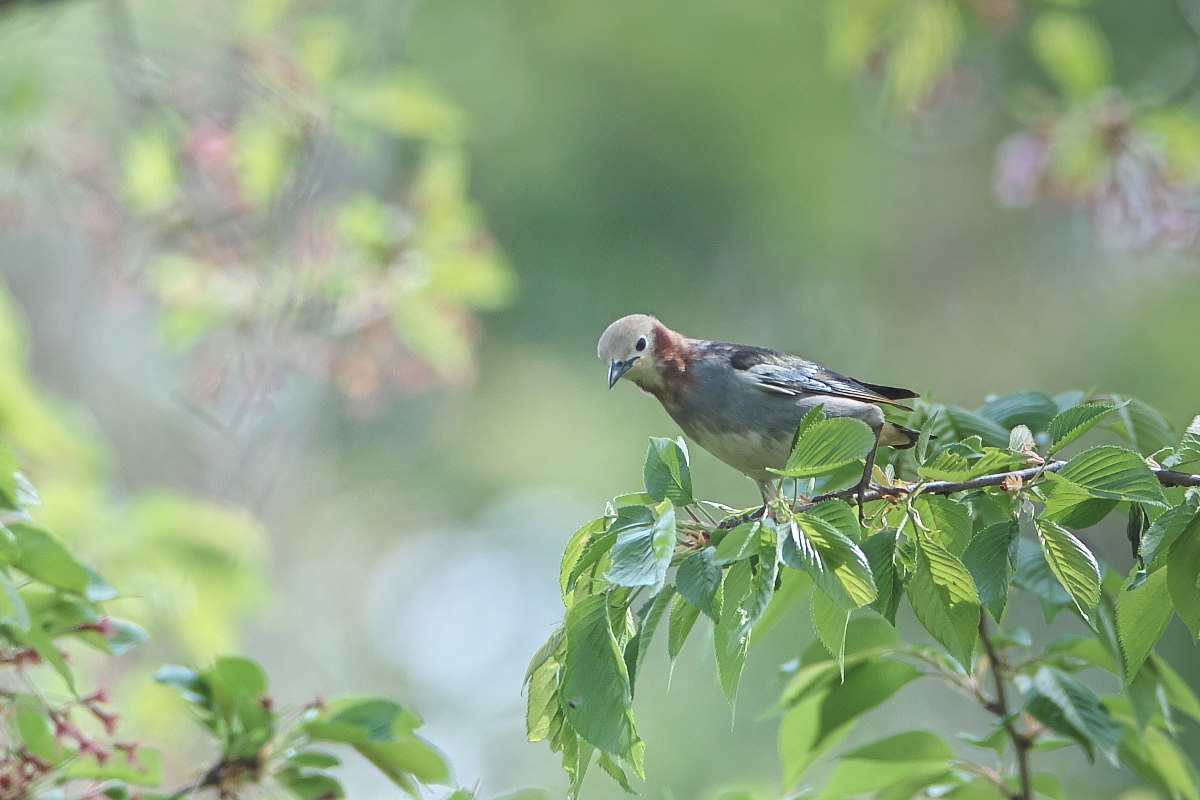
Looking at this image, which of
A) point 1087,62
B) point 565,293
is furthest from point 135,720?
point 565,293

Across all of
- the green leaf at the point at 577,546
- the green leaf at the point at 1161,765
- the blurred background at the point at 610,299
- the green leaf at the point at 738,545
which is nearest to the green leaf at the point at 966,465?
the green leaf at the point at 738,545

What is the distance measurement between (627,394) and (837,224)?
2.39 m

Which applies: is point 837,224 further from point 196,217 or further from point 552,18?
point 196,217

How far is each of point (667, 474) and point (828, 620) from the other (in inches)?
8.8

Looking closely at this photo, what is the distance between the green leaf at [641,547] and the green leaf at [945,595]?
0.28 m

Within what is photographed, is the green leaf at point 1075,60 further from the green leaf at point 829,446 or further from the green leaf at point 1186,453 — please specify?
the green leaf at point 829,446

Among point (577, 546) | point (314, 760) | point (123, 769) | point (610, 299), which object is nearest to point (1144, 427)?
point (577, 546)

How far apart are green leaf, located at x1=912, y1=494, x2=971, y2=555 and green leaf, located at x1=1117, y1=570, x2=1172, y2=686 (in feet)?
0.54

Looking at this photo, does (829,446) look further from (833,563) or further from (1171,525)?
(1171,525)

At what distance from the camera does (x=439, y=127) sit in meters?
3.82

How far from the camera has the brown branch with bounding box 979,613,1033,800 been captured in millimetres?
1571

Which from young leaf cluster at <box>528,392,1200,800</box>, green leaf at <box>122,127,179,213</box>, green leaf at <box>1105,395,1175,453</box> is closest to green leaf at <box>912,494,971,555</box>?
young leaf cluster at <box>528,392,1200,800</box>

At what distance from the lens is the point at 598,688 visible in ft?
3.63

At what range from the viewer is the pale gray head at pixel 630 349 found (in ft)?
8.58
